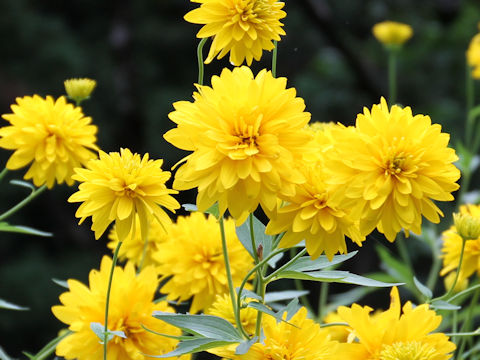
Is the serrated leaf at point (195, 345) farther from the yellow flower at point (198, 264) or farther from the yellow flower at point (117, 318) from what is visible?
the yellow flower at point (198, 264)

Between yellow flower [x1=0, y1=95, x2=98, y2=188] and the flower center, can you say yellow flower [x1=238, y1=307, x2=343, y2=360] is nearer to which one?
the flower center

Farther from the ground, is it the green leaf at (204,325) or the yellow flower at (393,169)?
the yellow flower at (393,169)

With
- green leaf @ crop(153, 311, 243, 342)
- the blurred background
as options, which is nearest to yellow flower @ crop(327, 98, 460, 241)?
green leaf @ crop(153, 311, 243, 342)

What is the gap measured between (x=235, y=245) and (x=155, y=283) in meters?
0.15

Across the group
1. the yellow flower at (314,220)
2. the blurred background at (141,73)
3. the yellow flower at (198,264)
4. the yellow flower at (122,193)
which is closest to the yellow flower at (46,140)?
the yellow flower at (198,264)

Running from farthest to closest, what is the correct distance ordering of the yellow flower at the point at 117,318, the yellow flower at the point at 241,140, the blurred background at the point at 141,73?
the blurred background at the point at 141,73, the yellow flower at the point at 117,318, the yellow flower at the point at 241,140

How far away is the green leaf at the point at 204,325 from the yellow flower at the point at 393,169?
0.44ft

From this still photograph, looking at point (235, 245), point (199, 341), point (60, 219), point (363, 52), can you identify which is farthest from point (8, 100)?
point (199, 341)

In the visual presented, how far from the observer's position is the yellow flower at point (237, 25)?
570 mm

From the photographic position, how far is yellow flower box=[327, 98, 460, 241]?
1.65 feet

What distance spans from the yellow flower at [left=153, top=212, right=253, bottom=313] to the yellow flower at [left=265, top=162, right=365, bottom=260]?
0.25 meters

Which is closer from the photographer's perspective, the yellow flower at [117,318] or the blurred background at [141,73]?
the yellow flower at [117,318]

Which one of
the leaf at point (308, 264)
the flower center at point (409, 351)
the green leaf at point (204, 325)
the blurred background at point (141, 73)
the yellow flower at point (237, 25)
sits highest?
the blurred background at point (141, 73)

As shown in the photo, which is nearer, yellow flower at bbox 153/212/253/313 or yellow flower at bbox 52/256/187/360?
yellow flower at bbox 52/256/187/360
